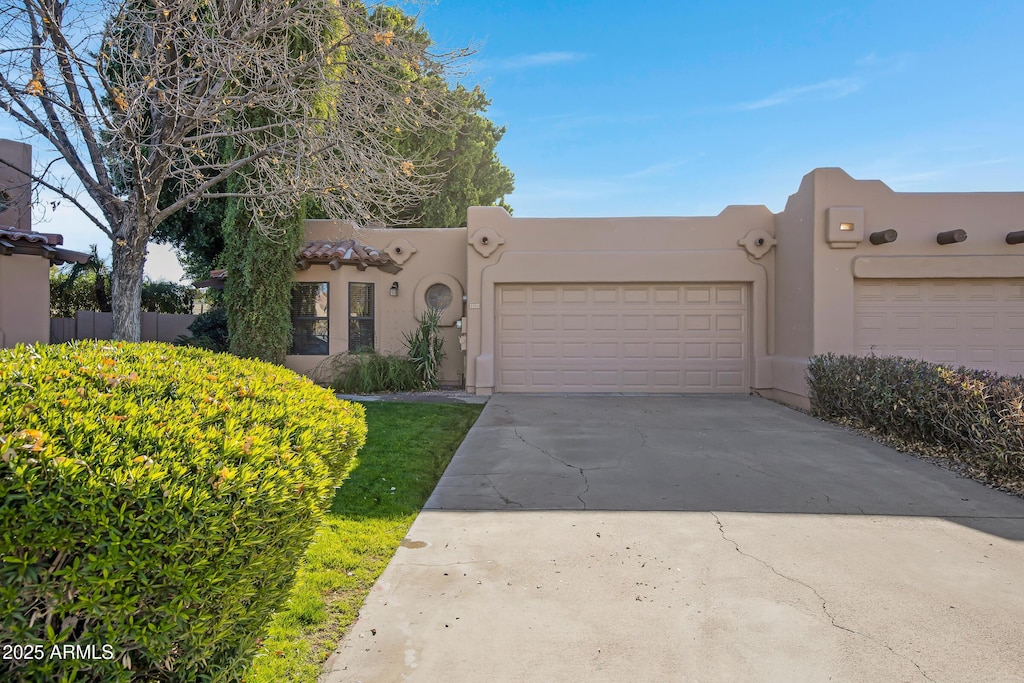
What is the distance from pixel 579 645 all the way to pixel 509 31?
30.9ft

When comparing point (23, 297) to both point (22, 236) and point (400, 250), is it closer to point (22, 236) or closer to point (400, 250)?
point (22, 236)

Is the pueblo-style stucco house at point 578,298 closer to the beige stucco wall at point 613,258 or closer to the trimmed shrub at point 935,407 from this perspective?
the beige stucco wall at point 613,258

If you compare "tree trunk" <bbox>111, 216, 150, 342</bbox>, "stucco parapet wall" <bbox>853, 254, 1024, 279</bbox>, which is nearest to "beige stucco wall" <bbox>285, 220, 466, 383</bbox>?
"tree trunk" <bbox>111, 216, 150, 342</bbox>

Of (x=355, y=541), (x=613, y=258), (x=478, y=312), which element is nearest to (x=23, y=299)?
(x=478, y=312)

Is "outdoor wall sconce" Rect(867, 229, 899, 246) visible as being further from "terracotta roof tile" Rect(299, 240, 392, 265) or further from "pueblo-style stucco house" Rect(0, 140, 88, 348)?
"pueblo-style stucco house" Rect(0, 140, 88, 348)

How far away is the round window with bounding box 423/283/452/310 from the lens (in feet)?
43.6

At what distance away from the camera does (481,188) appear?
23922mm

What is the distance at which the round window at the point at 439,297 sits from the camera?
1329 centimetres

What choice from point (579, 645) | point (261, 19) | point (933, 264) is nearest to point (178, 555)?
point (579, 645)

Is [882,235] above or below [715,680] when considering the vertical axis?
above

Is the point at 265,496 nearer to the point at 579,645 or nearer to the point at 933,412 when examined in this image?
the point at 579,645

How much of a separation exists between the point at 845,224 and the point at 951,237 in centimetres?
181

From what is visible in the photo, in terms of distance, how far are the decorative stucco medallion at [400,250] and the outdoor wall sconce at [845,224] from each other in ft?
27.8

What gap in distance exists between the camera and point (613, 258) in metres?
12.5
